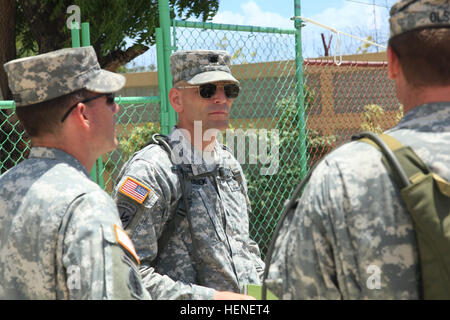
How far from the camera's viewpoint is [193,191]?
95.9 inches

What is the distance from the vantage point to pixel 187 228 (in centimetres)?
237

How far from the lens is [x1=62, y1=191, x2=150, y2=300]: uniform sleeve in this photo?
1468 mm

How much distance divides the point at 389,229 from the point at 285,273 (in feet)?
0.94

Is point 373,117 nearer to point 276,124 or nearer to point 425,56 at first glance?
point 276,124

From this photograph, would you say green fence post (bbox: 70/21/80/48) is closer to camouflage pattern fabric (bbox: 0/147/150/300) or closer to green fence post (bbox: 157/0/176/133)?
green fence post (bbox: 157/0/176/133)

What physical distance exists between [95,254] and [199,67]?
1526 millimetres

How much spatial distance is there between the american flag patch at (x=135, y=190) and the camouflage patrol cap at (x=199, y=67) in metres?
0.72

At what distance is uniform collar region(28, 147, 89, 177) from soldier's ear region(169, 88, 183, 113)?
112 centimetres

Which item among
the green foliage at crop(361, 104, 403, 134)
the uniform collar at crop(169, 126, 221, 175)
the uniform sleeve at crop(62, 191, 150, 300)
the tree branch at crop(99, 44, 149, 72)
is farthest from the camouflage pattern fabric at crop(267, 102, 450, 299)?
the tree branch at crop(99, 44, 149, 72)

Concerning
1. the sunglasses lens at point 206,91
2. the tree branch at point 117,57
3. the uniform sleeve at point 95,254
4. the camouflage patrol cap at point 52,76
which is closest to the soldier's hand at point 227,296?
the uniform sleeve at point 95,254

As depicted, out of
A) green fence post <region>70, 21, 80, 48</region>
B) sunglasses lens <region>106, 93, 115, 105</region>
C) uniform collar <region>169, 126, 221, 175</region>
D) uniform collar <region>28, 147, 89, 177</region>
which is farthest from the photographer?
green fence post <region>70, 21, 80, 48</region>

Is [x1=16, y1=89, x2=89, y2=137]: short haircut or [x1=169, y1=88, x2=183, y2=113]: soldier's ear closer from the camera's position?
[x1=16, y1=89, x2=89, y2=137]: short haircut

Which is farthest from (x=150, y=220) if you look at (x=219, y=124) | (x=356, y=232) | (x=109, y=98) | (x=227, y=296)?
(x=356, y=232)

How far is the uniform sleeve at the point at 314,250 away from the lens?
1.38 m
